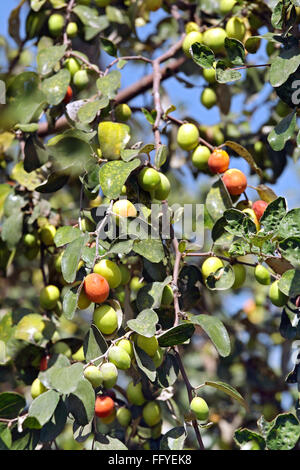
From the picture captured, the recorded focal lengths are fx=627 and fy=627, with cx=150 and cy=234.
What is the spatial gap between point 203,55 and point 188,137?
21 centimetres

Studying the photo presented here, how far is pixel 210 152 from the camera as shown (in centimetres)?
140

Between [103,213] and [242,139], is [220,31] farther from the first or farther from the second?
[103,213]

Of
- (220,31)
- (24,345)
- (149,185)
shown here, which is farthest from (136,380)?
(220,31)

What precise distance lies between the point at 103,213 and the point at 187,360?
155cm

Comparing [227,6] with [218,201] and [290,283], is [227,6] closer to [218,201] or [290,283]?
[218,201]

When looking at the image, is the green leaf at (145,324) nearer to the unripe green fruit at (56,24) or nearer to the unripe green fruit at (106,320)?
the unripe green fruit at (106,320)

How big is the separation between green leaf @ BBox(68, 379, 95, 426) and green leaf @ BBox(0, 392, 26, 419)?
3.2 inches

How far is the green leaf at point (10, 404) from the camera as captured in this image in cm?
100

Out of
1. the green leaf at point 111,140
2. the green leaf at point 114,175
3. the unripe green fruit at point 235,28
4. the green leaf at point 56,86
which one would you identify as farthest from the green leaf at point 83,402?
the unripe green fruit at point 235,28

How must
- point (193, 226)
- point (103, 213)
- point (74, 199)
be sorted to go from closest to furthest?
point (103, 213), point (193, 226), point (74, 199)

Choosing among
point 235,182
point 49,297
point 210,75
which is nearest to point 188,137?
point 235,182

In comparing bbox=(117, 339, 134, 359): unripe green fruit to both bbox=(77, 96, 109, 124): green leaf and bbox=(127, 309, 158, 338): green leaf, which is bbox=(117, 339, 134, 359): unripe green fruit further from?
bbox=(77, 96, 109, 124): green leaf

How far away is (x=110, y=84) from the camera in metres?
1.35
